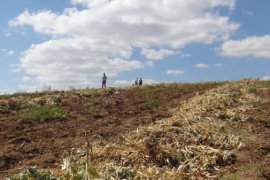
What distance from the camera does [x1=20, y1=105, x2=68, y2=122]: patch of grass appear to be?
1916 cm

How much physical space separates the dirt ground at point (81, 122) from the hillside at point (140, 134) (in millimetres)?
29

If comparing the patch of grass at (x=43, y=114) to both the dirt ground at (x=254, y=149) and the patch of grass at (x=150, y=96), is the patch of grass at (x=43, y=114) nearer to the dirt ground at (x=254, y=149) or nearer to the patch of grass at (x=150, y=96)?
the patch of grass at (x=150, y=96)

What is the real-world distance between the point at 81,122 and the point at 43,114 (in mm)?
2083

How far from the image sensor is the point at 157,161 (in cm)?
1123

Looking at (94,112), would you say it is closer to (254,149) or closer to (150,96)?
(150,96)

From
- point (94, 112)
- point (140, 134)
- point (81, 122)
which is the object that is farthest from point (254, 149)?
point (94, 112)

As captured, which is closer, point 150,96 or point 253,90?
point 253,90

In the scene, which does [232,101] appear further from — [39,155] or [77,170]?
[77,170]

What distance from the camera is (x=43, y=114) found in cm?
1967

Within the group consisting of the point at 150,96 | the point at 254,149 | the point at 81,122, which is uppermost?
the point at 150,96

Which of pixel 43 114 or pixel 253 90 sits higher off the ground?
pixel 253 90

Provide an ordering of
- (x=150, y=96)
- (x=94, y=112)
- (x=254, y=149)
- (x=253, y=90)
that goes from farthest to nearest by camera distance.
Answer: (x=150, y=96) < (x=253, y=90) < (x=94, y=112) < (x=254, y=149)

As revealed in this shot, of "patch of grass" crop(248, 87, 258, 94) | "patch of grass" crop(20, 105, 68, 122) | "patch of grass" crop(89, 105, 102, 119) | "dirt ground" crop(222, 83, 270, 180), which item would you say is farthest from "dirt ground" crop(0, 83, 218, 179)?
"dirt ground" crop(222, 83, 270, 180)

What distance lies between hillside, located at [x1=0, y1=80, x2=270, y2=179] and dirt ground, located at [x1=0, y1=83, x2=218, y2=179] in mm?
29
